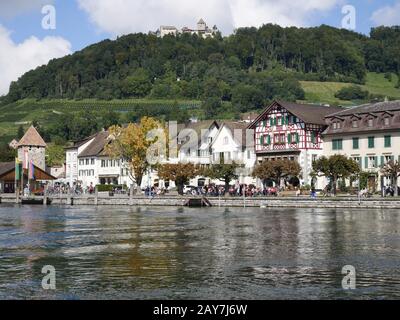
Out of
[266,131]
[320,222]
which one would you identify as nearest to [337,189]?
[266,131]

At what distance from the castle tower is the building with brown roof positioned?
224 feet

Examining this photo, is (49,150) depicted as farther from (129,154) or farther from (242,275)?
(242,275)

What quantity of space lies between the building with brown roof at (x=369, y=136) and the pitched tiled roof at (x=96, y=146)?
1950 inches

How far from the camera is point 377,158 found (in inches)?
3270

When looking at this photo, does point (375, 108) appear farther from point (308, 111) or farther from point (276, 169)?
point (276, 169)

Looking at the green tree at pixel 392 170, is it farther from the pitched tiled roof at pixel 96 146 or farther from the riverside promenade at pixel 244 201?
the pitched tiled roof at pixel 96 146

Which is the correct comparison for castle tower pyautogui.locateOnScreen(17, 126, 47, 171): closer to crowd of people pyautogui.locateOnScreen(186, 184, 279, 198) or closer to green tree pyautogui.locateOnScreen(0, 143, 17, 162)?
green tree pyautogui.locateOnScreen(0, 143, 17, 162)

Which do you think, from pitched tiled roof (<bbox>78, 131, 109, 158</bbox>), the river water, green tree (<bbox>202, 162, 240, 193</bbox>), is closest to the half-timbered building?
green tree (<bbox>202, 162, 240, 193</bbox>)

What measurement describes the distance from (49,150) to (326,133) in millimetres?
98315

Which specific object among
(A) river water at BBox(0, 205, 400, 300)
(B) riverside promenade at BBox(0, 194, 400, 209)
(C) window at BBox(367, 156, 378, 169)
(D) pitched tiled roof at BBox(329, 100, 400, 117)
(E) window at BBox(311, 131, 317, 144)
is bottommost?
(A) river water at BBox(0, 205, 400, 300)

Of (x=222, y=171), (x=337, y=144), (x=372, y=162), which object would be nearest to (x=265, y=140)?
(x=222, y=171)

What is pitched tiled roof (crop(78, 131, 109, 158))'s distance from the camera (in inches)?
4914

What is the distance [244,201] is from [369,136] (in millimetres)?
21075

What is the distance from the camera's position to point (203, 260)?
1057 inches
